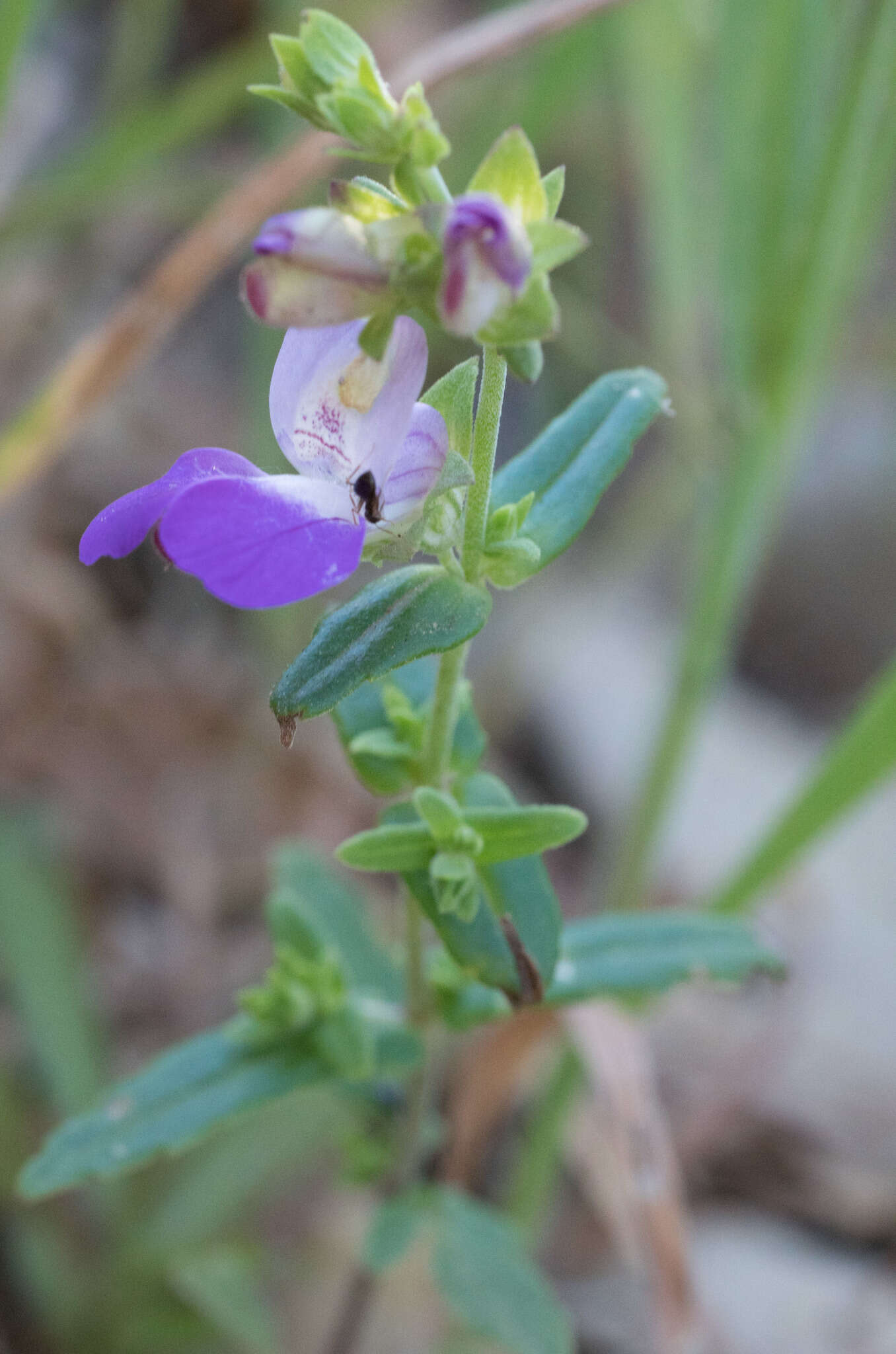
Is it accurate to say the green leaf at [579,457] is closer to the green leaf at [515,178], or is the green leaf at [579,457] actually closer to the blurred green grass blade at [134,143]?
the green leaf at [515,178]

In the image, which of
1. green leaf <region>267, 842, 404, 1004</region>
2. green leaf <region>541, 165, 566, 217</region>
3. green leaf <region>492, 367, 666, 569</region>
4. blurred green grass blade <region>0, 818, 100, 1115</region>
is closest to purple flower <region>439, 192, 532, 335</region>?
green leaf <region>541, 165, 566, 217</region>

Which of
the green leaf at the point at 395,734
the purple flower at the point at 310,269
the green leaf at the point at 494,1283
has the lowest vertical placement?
the green leaf at the point at 494,1283

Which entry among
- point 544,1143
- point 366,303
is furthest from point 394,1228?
point 366,303

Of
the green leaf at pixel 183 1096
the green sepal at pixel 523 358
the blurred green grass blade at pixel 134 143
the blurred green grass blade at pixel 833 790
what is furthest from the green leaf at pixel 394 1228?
the blurred green grass blade at pixel 134 143

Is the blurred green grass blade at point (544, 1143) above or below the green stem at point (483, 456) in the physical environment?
below

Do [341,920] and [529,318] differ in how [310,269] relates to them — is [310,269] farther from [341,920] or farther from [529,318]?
[341,920]

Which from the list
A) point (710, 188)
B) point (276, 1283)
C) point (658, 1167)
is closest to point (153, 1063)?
point (658, 1167)

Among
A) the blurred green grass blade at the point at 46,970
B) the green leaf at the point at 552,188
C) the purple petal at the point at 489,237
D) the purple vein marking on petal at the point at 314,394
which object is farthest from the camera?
the blurred green grass blade at the point at 46,970
